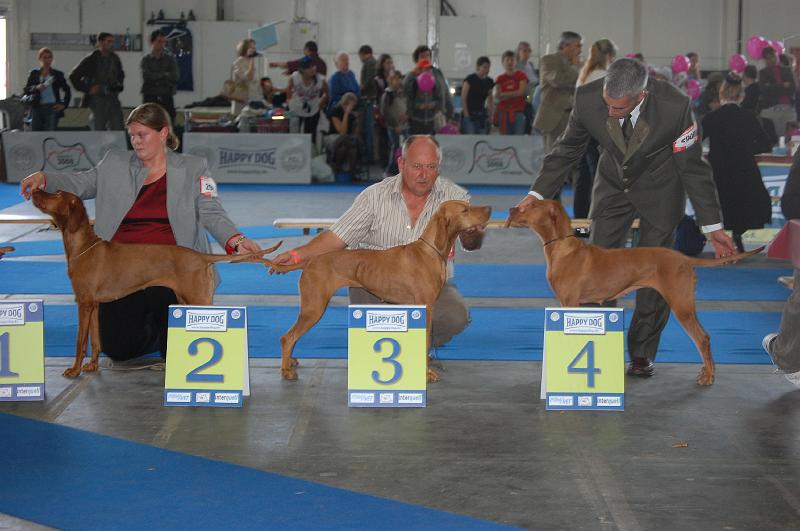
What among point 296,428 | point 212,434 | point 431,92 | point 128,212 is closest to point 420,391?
point 296,428

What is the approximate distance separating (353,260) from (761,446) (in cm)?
177

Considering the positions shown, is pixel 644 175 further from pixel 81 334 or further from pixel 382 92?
pixel 382 92

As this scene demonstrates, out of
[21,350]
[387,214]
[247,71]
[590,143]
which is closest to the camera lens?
[21,350]

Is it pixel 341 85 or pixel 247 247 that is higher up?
pixel 341 85

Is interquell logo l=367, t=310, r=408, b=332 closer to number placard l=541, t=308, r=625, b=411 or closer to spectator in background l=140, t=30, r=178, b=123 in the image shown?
number placard l=541, t=308, r=625, b=411

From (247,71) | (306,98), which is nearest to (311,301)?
(306,98)

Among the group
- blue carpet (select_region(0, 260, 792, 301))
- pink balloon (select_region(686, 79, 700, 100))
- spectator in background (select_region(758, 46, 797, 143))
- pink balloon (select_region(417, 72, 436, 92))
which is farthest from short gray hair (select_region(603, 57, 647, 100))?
pink balloon (select_region(686, 79, 700, 100))

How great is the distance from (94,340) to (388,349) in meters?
1.41

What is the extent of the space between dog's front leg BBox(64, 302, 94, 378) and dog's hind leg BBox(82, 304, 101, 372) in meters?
0.02

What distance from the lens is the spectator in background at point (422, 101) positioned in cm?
1358

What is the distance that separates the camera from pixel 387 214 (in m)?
4.86

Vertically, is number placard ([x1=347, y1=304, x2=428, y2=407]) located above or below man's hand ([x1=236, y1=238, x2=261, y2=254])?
below

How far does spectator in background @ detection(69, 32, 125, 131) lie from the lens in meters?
14.2

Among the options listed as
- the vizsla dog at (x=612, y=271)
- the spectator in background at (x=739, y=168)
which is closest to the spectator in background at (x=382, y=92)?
the spectator in background at (x=739, y=168)
